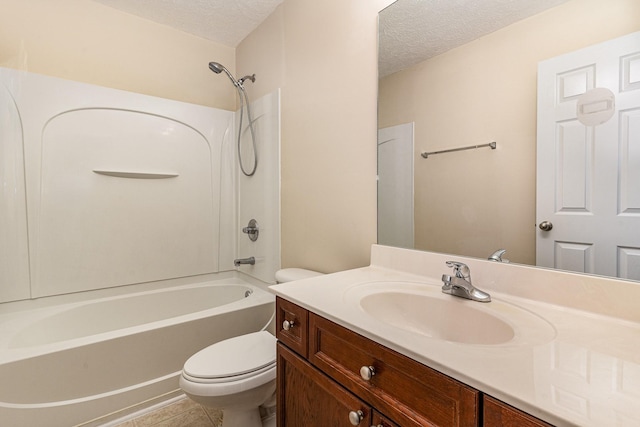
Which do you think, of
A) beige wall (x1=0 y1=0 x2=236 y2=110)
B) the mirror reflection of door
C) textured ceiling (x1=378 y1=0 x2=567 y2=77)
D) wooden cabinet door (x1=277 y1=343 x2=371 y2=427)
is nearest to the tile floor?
wooden cabinet door (x1=277 y1=343 x2=371 y2=427)

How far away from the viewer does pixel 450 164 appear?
47.1 inches

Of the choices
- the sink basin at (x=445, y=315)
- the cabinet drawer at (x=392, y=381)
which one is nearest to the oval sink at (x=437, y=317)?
the sink basin at (x=445, y=315)

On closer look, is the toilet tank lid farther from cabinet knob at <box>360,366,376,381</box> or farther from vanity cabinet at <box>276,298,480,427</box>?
cabinet knob at <box>360,366,376,381</box>

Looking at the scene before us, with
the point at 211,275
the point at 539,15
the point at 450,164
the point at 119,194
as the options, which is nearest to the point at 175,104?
the point at 119,194

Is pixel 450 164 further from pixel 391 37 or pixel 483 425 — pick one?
pixel 483 425

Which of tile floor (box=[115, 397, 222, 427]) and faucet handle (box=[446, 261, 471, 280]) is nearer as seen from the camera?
faucet handle (box=[446, 261, 471, 280])

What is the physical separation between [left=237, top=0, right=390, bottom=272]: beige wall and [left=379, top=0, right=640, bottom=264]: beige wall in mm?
236

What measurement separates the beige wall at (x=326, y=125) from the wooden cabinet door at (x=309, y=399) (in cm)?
65

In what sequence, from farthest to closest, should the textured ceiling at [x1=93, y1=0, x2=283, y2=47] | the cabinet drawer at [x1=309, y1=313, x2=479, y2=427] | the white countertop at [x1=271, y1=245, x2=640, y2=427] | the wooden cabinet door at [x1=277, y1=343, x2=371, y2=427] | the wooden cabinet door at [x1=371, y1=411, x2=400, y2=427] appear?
the textured ceiling at [x1=93, y1=0, x2=283, y2=47] → the wooden cabinet door at [x1=277, y1=343, x2=371, y2=427] → the wooden cabinet door at [x1=371, y1=411, x2=400, y2=427] → the cabinet drawer at [x1=309, y1=313, x2=479, y2=427] → the white countertop at [x1=271, y1=245, x2=640, y2=427]

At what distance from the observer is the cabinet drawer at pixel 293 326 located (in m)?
0.96

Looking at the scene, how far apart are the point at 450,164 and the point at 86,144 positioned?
2.26 metres

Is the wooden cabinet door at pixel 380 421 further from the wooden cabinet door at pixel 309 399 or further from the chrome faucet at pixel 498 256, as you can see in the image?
the chrome faucet at pixel 498 256

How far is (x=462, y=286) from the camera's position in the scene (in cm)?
97

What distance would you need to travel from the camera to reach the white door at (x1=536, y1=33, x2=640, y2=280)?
795mm
